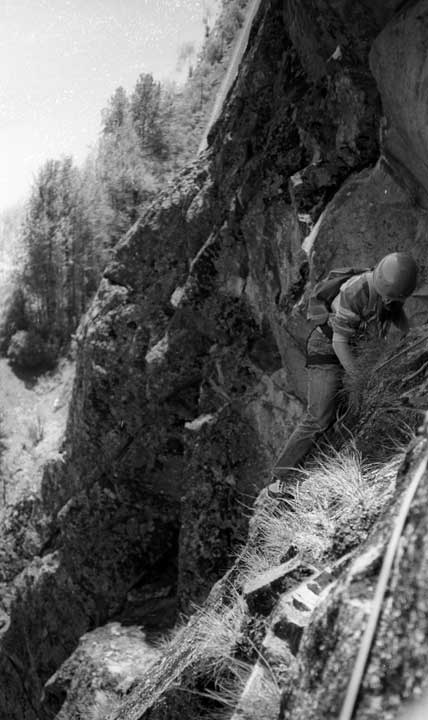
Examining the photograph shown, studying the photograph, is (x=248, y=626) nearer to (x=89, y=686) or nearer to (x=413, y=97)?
(x=413, y=97)

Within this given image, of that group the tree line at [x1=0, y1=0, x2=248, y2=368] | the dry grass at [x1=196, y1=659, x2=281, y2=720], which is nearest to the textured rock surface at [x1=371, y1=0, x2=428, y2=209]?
the dry grass at [x1=196, y1=659, x2=281, y2=720]

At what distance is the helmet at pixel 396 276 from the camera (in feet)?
14.1

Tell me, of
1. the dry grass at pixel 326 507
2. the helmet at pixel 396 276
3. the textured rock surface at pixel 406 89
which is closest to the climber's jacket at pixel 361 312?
the helmet at pixel 396 276

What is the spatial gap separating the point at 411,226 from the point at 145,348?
18.2 ft

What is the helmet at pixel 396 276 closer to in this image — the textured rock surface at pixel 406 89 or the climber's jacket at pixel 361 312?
the climber's jacket at pixel 361 312

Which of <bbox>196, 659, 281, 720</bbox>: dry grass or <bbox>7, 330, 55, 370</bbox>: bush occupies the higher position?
<bbox>7, 330, 55, 370</bbox>: bush

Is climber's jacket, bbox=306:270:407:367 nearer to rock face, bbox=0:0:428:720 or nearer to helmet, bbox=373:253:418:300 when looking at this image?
helmet, bbox=373:253:418:300

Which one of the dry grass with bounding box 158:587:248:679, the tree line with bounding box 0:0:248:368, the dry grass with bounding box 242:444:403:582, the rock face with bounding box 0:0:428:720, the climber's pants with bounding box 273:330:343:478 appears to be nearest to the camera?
the dry grass with bounding box 242:444:403:582

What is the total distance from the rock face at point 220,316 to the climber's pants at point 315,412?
152 centimetres

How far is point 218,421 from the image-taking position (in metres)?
9.17

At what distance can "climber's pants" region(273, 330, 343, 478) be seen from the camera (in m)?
5.29

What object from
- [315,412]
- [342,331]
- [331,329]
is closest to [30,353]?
[315,412]

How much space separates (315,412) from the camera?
5418mm

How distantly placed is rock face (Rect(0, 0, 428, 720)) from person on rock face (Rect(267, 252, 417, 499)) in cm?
144
